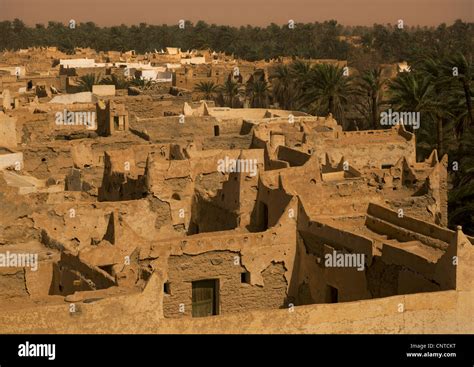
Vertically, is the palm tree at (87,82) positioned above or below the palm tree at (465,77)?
below

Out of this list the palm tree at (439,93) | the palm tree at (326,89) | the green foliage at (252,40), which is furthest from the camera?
the green foliage at (252,40)

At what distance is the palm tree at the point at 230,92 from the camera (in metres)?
74.1

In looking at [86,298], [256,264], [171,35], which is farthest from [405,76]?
[171,35]

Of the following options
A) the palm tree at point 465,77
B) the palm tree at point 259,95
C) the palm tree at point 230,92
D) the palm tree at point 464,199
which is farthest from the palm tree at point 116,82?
the palm tree at point 464,199

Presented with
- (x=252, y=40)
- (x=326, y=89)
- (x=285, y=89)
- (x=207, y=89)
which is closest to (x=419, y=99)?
(x=326, y=89)

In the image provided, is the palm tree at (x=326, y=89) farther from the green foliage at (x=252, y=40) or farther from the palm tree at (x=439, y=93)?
the green foliage at (x=252, y=40)

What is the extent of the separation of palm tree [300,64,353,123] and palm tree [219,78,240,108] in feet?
46.5

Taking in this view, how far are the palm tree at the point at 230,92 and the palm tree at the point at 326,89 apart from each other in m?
14.2

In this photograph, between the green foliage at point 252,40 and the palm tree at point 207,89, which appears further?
the green foliage at point 252,40

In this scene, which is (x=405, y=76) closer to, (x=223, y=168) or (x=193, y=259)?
(x=223, y=168)

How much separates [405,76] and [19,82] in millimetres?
29850

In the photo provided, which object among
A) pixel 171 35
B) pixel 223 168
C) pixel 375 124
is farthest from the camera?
pixel 171 35

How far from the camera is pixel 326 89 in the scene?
56969 millimetres
